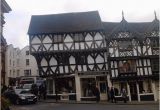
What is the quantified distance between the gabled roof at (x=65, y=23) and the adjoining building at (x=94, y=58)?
0.13 meters

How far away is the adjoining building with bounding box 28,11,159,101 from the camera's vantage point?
118 feet

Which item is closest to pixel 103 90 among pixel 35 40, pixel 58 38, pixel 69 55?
pixel 69 55

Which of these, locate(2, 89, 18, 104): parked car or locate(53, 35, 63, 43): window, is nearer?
locate(2, 89, 18, 104): parked car

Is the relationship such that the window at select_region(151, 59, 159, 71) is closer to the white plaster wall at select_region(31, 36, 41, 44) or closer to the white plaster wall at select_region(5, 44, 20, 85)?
the white plaster wall at select_region(31, 36, 41, 44)

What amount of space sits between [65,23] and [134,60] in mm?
10402

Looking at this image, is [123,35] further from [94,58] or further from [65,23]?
[65,23]

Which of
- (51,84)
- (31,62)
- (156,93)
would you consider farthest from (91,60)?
(31,62)

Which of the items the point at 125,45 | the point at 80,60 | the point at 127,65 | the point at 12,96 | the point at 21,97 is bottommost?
the point at 21,97

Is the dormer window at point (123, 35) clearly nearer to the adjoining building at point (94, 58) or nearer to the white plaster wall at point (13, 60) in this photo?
the adjoining building at point (94, 58)

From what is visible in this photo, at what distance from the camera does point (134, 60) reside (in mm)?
36406

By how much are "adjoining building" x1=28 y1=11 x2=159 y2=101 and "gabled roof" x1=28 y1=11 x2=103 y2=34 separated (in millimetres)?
129

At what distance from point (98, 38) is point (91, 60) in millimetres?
2994

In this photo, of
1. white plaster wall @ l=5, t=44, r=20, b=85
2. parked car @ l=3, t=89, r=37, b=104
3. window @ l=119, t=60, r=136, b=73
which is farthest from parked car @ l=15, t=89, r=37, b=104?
white plaster wall @ l=5, t=44, r=20, b=85

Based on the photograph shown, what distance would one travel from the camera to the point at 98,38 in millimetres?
37125
